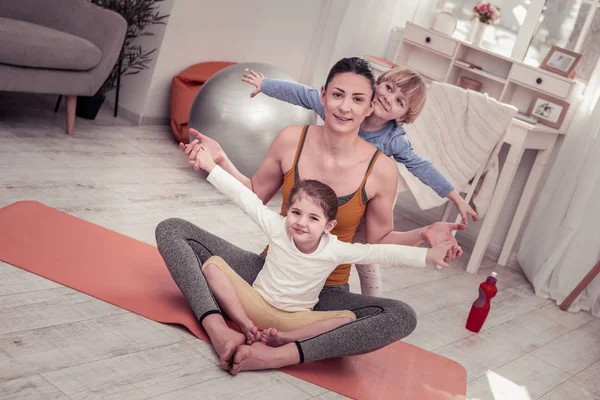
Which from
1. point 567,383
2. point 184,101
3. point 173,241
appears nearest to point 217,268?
point 173,241

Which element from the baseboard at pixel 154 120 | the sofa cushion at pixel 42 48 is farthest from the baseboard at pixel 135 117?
the sofa cushion at pixel 42 48

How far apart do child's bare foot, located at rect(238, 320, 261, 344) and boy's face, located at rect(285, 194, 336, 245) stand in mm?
251

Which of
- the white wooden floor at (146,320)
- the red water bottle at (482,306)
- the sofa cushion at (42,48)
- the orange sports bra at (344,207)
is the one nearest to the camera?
the white wooden floor at (146,320)

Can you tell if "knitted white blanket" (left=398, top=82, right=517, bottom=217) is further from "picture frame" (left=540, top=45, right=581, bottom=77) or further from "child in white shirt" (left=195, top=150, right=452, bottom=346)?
"child in white shirt" (left=195, top=150, right=452, bottom=346)

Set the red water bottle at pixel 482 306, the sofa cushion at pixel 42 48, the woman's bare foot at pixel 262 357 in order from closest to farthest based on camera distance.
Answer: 1. the woman's bare foot at pixel 262 357
2. the red water bottle at pixel 482 306
3. the sofa cushion at pixel 42 48

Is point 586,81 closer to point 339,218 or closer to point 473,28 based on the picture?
point 473,28

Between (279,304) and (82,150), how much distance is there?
168 centimetres

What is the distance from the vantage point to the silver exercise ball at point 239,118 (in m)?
3.62

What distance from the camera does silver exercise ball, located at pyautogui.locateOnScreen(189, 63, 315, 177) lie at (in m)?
3.62

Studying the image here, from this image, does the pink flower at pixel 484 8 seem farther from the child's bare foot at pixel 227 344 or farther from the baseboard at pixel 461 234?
the child's bare foot at pixel 227 344

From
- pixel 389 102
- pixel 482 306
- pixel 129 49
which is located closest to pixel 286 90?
pixel 389 102

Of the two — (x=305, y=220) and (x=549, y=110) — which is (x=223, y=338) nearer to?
(x=305, y=220)

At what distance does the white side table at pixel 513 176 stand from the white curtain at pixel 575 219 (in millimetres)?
81

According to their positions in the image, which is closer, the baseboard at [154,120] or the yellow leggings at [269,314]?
the yellow leggings at [269,314]
